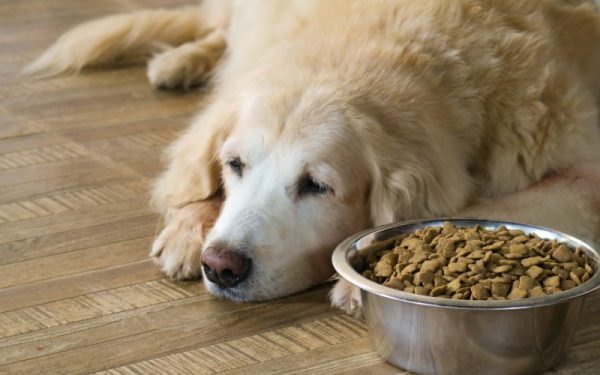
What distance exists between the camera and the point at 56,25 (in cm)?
502

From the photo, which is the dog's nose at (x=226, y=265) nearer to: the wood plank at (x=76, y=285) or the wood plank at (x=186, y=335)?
the wood plank at (x=186, y=335)

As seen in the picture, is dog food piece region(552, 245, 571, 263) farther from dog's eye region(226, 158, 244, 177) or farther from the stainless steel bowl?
dog's eye region(226, 158, 244, 177)

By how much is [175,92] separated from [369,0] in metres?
1.59

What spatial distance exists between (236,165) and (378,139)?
14.1 inches

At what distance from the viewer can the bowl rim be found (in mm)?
1848

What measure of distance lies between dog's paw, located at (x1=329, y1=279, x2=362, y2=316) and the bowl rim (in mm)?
154

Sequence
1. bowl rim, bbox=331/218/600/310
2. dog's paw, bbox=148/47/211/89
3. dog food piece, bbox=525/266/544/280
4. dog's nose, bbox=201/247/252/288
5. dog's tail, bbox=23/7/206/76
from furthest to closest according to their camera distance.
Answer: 1. dog's tail, bbox=23/7/206/76
2. dog's paw, bbox=148/47/211/89
3. dog's nose, bbox=201/247/252/288
4. dog food piece, bbox=525/266/544/280
5. bowl rim, bbox=331/218/600/310

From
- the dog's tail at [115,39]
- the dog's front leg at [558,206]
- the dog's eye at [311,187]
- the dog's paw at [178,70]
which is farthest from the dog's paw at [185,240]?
the dog's tail at [115,39]

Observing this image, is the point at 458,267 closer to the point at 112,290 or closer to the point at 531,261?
the point at 531,261

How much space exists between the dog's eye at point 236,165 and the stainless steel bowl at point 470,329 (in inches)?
16.9

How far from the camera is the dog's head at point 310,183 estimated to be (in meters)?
2.24

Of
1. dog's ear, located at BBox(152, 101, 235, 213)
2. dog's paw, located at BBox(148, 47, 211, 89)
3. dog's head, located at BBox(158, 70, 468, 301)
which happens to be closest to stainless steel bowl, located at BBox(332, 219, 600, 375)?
dog's head, located at BBox(158, 70, 468, 301)

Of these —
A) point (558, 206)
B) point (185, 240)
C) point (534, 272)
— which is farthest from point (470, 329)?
point (185, 240)

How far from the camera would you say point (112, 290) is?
242 cm
